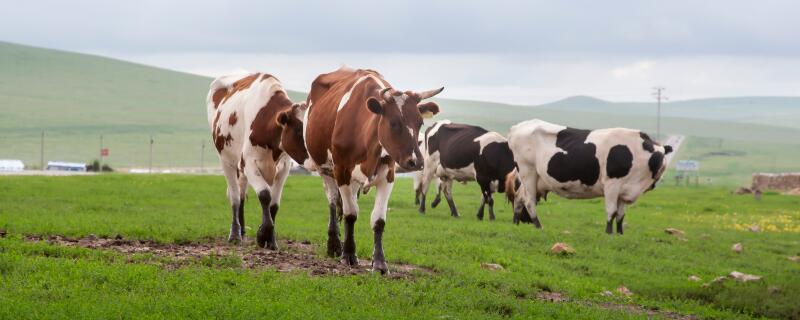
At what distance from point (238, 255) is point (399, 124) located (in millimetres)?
3196

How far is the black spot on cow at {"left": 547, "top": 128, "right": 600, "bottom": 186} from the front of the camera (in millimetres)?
24562

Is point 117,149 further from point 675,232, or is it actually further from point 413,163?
point 413,163

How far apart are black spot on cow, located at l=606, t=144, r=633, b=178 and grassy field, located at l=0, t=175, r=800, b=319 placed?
5.42 ft

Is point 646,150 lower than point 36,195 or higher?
higher

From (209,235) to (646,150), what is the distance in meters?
12.1

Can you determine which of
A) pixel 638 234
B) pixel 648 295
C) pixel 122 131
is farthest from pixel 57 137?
pixel 648 295

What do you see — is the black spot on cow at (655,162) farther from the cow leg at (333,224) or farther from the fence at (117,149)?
the fence at (117,149)

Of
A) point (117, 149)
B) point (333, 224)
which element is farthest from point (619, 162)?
point (117, 149)

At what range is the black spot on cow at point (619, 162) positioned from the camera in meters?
24.1

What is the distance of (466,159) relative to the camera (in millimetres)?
29578

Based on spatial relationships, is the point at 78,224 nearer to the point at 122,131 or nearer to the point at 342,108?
the point at 342,108

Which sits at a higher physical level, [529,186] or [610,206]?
[529,186]

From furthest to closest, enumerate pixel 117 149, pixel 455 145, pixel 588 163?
pixel 117 149 < pixel 455 145 < pixel 588 163

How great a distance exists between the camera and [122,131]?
150 metres
